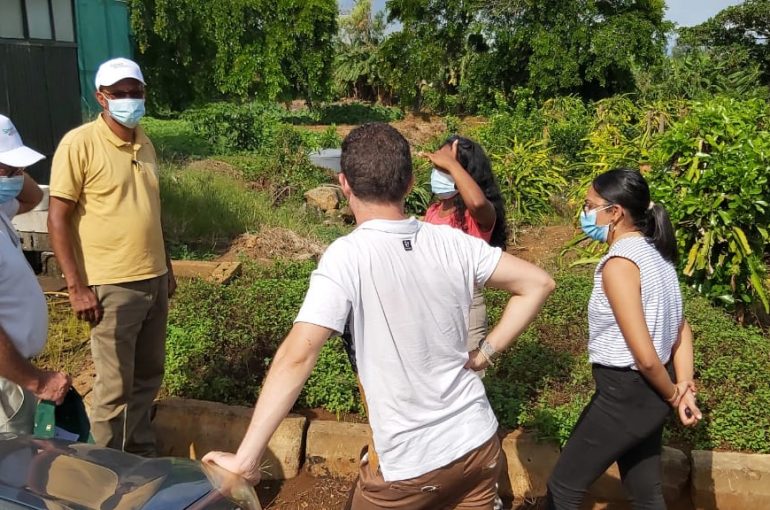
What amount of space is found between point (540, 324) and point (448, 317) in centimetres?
302

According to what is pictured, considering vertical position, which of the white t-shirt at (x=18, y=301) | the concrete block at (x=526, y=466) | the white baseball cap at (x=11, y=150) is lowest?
the concrete block at (x=526, y=466)

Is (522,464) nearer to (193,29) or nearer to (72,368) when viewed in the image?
(72,368)

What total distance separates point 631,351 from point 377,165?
1.25m

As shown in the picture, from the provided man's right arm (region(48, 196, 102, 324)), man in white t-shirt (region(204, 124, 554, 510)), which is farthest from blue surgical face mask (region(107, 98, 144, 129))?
man in white t-shirt (region(204, 124, 554, 510))

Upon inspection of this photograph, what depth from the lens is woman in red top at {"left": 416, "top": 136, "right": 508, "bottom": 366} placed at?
3.23 m

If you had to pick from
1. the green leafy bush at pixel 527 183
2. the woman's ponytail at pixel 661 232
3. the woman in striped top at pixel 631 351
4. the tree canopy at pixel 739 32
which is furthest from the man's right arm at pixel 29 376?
the tree canopy at pixel 739 32

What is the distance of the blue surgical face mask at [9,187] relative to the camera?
272cm

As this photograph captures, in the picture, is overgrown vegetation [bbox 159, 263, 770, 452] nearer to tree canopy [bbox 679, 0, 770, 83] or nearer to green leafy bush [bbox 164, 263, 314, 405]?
green leafy bush [bbox 164, 263, 314, 405]

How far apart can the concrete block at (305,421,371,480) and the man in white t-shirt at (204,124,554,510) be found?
157cm

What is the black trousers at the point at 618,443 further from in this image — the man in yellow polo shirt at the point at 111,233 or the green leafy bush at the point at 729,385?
the man in yellow polo shirt at the point at 111,233

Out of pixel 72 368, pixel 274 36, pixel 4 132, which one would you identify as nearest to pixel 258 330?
pixel 72 368

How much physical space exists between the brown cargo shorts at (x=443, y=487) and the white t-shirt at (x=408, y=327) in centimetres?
4

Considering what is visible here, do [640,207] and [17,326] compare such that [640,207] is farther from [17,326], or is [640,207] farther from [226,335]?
[226,335]

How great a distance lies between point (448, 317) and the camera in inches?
79.0
